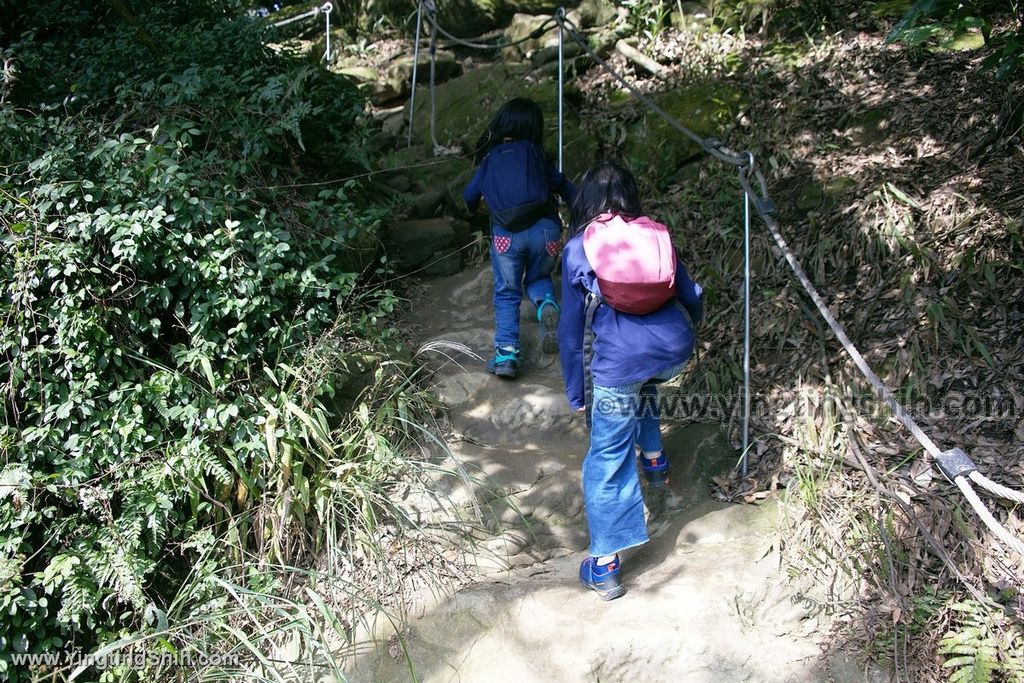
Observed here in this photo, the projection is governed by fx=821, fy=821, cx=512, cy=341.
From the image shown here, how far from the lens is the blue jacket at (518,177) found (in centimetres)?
445

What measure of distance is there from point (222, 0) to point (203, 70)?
196cm

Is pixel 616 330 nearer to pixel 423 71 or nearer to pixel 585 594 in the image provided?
pixel 585 594

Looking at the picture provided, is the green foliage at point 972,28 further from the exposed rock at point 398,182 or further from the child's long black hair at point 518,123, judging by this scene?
the exposed rock at point 398,182

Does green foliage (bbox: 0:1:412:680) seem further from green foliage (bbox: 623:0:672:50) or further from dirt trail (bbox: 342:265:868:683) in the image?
green foliage (bbox: 623:0:672:50)

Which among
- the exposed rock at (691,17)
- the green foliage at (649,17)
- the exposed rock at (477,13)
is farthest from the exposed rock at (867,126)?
the exposed rock at (477,13)

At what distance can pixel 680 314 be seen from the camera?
3307mm

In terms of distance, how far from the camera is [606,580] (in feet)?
11.0

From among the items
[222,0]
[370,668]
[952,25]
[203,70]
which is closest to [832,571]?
[370,668]

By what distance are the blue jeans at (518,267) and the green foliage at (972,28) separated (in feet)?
6.33

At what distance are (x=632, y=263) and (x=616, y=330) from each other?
0.28m

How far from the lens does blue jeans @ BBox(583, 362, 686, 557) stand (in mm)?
3287

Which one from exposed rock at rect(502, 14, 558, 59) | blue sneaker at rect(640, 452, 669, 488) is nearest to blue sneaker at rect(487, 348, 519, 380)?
blue sneaker at rect(640, 452, 669, 488)

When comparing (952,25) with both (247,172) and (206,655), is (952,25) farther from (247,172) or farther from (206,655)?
(206,655)

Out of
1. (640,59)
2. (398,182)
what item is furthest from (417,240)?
Answer: (640,59)
